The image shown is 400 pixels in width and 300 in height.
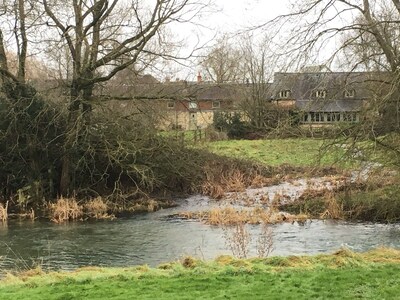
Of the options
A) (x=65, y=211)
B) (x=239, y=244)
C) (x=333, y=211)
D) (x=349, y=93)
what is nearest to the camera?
(x=239, y=244)

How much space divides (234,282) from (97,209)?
13.0m

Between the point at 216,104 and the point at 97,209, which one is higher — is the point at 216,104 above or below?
above

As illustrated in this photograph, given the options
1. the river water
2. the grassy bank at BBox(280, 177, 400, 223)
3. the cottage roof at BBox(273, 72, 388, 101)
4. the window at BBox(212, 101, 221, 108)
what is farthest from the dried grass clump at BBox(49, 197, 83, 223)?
the window at BBox(212, 101, 221, 108)

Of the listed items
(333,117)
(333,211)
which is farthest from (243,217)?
(333,117)

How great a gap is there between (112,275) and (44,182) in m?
14.3

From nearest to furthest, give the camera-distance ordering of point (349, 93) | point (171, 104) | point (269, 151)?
1. point (349, 93)
2. point (171, 104)
3. point (269, 151)

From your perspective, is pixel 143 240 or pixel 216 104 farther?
pixel 216 104

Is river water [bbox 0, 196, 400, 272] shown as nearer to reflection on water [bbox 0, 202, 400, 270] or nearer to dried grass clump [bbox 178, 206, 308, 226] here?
reflection on water [bbox 0, 202, 400, 270]

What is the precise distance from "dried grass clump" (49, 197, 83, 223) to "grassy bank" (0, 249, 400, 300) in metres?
9.00

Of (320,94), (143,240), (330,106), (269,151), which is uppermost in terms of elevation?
(320,94)

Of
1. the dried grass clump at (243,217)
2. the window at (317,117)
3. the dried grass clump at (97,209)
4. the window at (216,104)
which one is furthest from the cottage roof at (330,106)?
the window at (216,104)

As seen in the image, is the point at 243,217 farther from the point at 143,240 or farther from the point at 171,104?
the point at 171,104

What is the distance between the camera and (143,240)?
14828mm

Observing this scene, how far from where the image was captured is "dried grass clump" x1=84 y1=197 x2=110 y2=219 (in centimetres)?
1923
